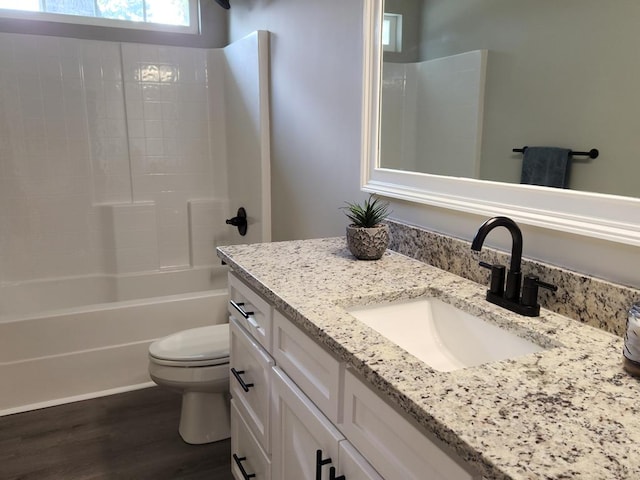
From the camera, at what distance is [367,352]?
937 millimetres

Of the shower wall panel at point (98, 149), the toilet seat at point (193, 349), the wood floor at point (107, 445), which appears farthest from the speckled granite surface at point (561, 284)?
the shower wall panel at point (98, 149)

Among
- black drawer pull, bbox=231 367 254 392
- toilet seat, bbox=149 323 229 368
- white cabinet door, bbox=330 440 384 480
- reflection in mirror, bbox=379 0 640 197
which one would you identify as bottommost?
toilet seat, bbox=149 323 229 368

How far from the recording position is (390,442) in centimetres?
88

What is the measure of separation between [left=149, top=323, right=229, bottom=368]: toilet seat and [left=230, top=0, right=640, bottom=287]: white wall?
2.13 ft

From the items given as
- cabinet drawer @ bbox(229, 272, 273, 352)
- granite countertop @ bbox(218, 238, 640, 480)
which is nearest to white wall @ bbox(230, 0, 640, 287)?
granite countertop @ bbox(218, 238, 640, 480)

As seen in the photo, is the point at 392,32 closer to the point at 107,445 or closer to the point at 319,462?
the point at 319,462

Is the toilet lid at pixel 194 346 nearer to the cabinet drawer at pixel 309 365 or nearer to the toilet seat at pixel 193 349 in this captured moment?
the toilet seat at pixel 193 349

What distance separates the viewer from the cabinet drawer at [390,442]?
76 cm

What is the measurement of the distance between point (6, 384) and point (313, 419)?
6.34ft

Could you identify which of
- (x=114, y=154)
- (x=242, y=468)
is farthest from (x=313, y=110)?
(x=114, y=154)

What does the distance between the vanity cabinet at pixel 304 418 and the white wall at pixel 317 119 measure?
60 centimetres

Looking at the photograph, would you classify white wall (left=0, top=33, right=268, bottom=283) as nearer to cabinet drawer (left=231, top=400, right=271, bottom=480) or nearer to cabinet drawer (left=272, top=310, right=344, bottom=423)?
cabinet drawer (left=231, top=400, right=271, bottom=480)

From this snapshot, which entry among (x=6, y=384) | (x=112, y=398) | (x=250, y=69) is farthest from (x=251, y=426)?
(x=250, y=69)

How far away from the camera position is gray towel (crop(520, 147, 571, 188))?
1176 mm
